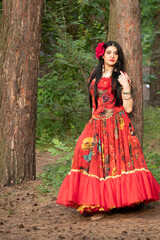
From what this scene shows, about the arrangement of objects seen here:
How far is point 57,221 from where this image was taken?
4.46m

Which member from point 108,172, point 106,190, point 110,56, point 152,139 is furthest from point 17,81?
point 152,139

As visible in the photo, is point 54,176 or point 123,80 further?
point 54,176

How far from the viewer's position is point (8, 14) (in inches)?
229

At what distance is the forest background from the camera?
8.34m

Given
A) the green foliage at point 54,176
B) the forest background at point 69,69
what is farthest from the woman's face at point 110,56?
the forest background at point 69,69

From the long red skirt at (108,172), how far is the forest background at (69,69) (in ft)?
11.0

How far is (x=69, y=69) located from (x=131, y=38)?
4.50 m

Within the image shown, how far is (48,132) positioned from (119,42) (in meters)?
5.57

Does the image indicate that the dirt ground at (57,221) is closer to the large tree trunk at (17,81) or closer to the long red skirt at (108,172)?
the long red skirt at (108,172)

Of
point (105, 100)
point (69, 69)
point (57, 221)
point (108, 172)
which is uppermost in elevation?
point (69, 69)

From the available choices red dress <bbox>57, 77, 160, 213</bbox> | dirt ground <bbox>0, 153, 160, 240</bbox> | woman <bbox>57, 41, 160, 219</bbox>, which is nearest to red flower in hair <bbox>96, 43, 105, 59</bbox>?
woman <bbox>57, 41, 160, 219</bbox>

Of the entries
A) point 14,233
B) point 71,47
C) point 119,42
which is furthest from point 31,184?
point 71,47

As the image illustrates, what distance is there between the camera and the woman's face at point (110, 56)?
4.61m

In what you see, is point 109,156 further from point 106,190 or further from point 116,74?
point 116,74
